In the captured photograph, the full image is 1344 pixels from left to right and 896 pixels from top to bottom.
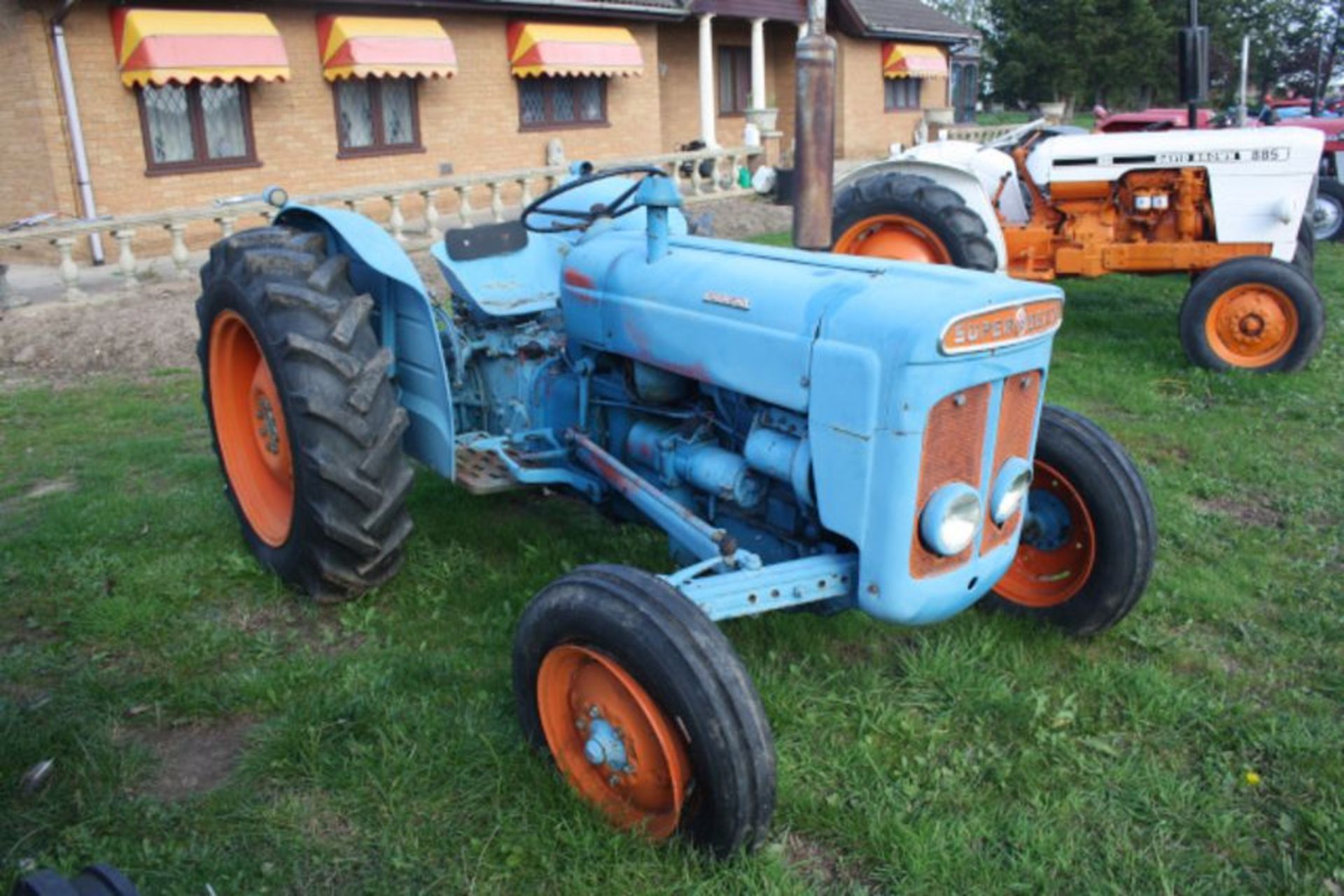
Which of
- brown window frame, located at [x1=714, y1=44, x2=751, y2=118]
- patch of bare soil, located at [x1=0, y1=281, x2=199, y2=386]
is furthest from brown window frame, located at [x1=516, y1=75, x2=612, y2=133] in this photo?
patch of bare soil, located at [x1=0, y1=281, x2=199, y2=386]

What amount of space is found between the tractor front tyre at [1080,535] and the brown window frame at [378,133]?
1210 centimetres

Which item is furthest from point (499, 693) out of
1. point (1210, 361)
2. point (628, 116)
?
point (628, 116)

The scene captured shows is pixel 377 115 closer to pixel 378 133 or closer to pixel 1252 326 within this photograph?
pixel 378 133

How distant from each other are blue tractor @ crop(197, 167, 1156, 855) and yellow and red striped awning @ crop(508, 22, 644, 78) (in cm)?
1201

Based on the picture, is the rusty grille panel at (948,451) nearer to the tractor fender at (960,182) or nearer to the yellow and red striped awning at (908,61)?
the tractor fender at (960,182)

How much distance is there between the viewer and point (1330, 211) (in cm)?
1202

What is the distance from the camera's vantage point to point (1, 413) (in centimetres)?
634

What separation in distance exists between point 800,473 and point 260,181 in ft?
38.6

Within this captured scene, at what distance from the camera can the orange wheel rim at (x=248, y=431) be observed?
3.91 meters

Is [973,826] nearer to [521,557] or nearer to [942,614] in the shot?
[942,614]

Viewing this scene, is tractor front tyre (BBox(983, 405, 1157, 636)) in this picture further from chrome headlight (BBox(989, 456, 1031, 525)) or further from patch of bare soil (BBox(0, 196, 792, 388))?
patch of bare soil (BBox(0, 196, 792, 388))

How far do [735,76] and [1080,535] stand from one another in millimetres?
20345

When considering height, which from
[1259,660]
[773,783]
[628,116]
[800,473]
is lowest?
[1259,660]

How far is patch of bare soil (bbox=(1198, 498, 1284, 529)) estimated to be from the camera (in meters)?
4.40
